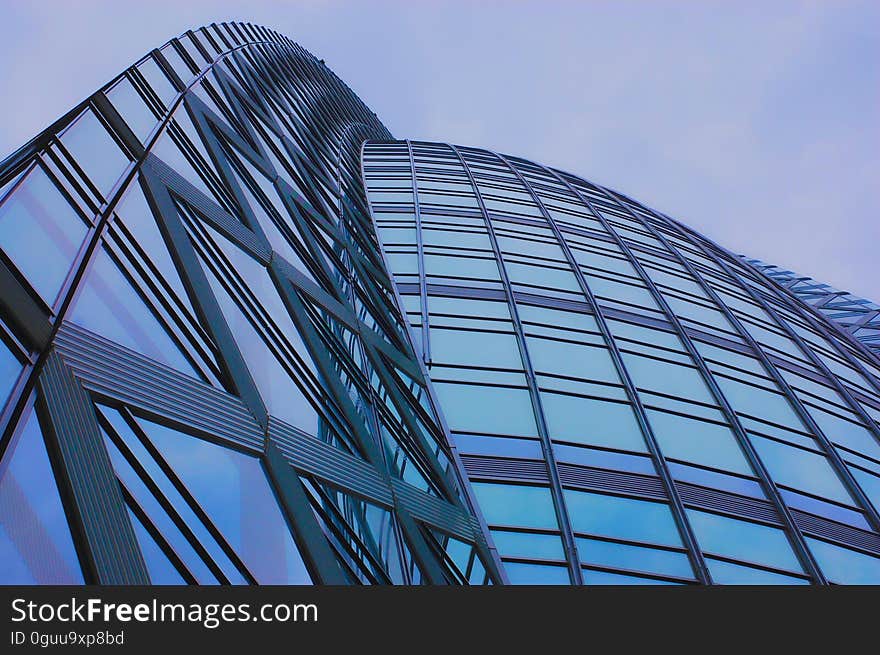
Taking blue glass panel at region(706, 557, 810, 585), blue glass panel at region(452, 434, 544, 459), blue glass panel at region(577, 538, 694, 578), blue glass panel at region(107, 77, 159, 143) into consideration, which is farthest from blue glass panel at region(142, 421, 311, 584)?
blue glass panel at region(706, 557, 810, 585)

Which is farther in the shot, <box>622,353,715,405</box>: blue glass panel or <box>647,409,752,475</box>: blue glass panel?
<box>622,353,715,405</box>: blue glass panel

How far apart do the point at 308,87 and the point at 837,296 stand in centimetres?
3489

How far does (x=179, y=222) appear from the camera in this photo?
992cm

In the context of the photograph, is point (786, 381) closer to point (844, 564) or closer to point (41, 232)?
point (844, 564)

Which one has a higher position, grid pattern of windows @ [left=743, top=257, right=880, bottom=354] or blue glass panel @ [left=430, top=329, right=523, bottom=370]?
grid pattern of windows @ [left=743, top=257, right=880, bottom=354]

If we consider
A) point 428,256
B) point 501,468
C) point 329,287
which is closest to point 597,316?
point 428,256

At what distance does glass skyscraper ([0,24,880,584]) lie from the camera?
618 centimetres

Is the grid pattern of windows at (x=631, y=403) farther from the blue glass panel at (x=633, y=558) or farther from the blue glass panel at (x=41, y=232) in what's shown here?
the blue glass panel at (x=41, y=232)

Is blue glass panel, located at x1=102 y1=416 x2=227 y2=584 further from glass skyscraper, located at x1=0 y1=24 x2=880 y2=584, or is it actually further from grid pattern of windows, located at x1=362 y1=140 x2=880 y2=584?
grid pattern of windows, located at x1=362 y1=140 x2=880 y2=584

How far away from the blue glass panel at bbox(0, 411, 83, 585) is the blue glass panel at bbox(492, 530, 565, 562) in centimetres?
1118

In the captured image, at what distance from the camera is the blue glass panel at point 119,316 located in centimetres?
679

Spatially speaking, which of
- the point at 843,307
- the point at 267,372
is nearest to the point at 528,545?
the point at 267,372

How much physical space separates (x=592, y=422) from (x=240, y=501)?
12583 mm

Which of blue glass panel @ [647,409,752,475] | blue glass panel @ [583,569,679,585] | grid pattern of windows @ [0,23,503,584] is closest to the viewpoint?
grid pattern of windows @ [0,23,503,584]
